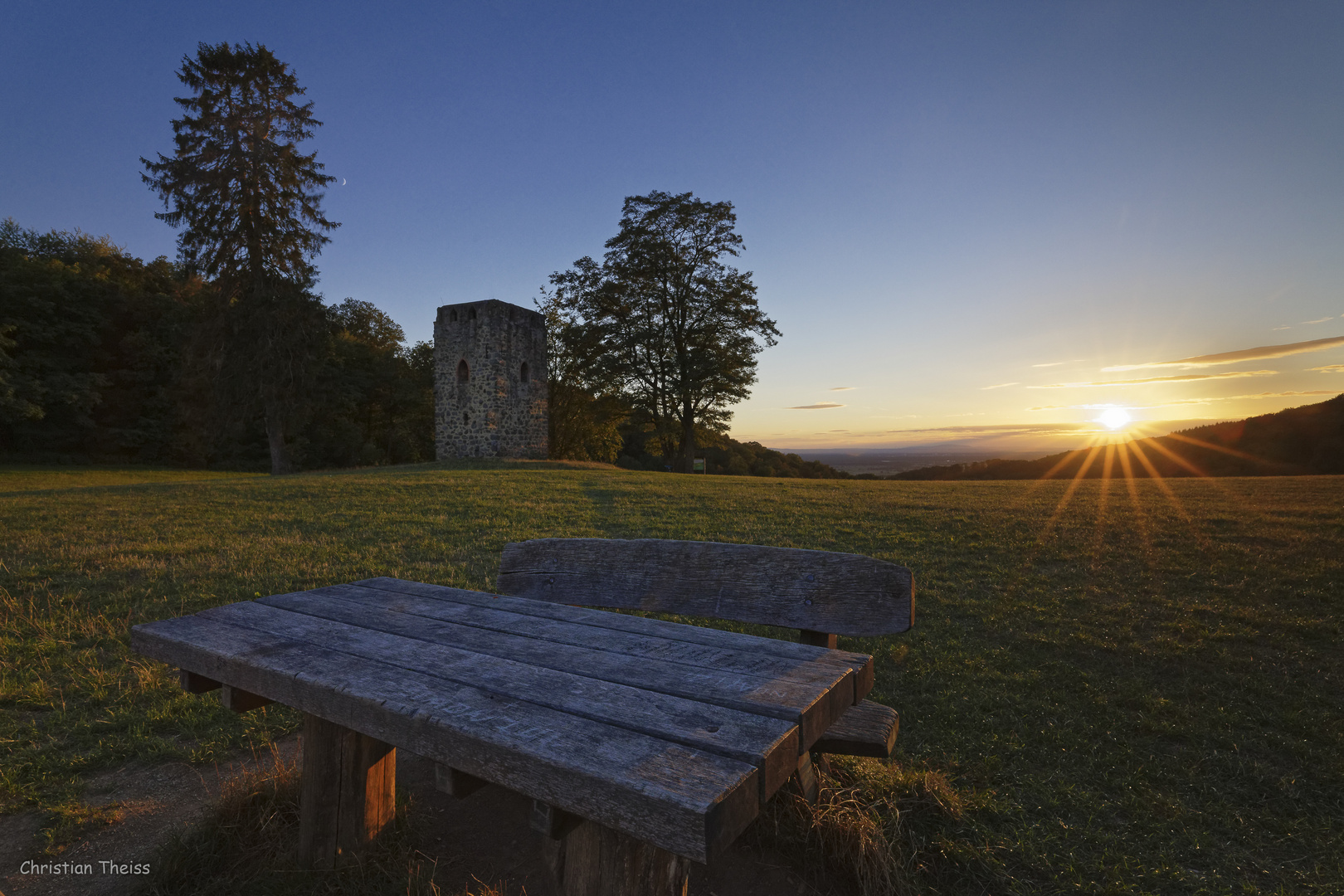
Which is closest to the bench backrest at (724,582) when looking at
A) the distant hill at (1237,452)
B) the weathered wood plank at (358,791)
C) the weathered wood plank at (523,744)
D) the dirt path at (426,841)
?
the dirt path at (426,841)

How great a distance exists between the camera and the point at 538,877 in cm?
220

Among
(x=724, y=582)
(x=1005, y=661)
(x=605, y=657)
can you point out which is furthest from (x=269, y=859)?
(x=1005, y=661)

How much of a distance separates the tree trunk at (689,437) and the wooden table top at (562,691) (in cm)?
2281

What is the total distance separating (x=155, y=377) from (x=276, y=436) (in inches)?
451

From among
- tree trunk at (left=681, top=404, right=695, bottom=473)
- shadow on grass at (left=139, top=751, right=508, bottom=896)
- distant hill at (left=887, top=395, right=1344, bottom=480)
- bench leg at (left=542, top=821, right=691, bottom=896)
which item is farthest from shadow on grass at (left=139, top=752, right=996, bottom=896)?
tree trunk at (left=681, top=404, right=695, bottom=473)

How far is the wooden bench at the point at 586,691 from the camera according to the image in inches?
48.4

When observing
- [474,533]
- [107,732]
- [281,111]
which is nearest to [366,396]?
[281,111]

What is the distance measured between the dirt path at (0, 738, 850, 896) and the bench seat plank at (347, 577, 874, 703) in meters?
0.72

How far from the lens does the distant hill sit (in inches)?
603

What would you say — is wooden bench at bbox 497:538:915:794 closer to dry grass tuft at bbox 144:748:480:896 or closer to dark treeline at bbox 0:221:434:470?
dry grass tuft at bbox 144:748:480:896

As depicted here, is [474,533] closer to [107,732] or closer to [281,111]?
[107,732]

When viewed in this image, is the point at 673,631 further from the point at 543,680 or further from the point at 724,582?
the point at 724,582

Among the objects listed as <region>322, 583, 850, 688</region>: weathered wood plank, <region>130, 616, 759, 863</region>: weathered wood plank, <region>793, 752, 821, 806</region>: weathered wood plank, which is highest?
<region>322, 583, 850, 688</region>: weathered wood plank

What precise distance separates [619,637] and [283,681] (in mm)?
939
